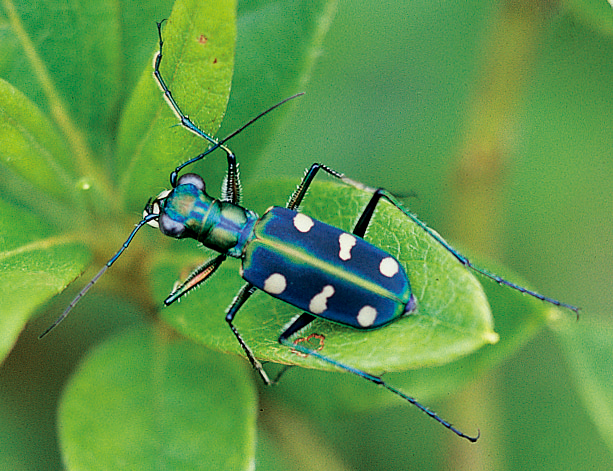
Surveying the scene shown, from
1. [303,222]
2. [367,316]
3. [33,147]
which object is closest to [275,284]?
[303,222]

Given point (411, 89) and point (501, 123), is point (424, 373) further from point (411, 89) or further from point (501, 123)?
point (411, 89)

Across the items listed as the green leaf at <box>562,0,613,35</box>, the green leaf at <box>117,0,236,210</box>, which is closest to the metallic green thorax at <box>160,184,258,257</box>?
the green leaf at <box>117,0,236,210</box>

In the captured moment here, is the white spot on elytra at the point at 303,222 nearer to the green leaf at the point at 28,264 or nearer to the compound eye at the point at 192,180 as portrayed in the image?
the compound eye at the point at 192,180

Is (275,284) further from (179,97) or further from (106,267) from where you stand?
(179,97)

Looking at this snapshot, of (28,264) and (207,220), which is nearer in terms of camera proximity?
(28,264)

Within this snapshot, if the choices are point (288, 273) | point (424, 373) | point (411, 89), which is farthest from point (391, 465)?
point (411, 89)

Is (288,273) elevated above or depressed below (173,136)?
below
